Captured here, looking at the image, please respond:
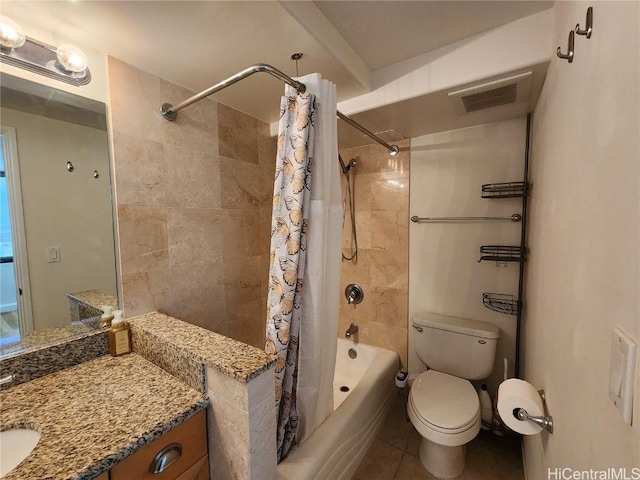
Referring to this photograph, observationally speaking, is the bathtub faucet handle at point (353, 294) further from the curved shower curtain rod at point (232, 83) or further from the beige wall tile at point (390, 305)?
the curved shower curtain rod at point (232, 83)

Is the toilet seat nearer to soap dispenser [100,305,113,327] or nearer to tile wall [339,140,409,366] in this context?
tile wall [339,140,409,366]

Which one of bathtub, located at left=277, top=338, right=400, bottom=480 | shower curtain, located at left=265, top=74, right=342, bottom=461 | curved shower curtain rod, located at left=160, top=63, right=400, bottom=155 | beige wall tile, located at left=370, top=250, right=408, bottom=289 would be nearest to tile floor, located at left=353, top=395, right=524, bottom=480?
bathtub, located at left=277, top=338, right=400, bottom=480

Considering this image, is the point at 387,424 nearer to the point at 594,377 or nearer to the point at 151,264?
the point at 594,377

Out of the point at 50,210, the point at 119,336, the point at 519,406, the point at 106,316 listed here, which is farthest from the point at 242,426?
the point at 50,210

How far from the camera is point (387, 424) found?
6.39 feet

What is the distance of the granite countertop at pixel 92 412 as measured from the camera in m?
0.65

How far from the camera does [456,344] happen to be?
177 centimetres

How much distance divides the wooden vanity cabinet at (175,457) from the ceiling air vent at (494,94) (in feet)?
6.06

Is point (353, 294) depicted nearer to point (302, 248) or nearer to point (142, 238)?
point (302, 248)

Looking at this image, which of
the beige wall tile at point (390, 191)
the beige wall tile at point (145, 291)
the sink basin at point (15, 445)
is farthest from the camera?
the beige wall tile at point (390, 191)

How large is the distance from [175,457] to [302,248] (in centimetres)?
81

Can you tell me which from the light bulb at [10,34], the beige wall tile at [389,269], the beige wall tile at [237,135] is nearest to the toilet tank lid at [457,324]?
the beige wall tile at [389,269]

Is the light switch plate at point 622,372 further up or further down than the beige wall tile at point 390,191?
further down

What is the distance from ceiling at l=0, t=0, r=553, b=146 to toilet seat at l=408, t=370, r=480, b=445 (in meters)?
1.89
